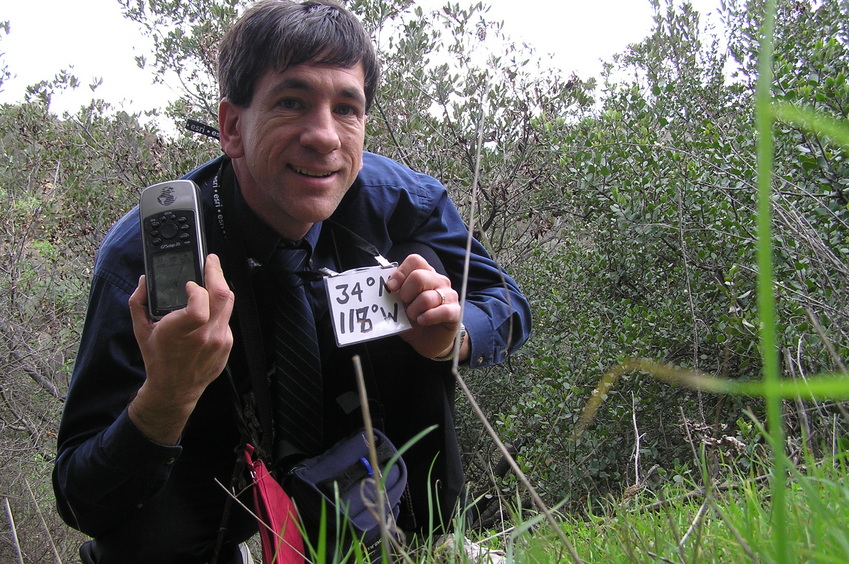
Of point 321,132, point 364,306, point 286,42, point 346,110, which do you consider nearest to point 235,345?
point 364,306

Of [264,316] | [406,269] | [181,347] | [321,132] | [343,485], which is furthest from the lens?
[264,316]

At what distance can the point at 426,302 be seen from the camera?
2.03 meters

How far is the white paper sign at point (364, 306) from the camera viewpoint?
2104 mm

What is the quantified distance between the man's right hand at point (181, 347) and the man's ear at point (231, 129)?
77 centimetres

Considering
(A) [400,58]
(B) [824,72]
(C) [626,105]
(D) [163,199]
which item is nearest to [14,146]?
(A) [400,58]

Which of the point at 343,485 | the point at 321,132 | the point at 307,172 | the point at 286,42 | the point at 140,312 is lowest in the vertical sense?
the point at 343,485

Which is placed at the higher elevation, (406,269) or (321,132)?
(321,132)

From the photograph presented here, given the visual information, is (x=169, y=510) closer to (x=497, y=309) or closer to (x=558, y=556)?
(x=497, y=309)

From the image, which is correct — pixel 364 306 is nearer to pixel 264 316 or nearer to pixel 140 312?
pixel 264 316

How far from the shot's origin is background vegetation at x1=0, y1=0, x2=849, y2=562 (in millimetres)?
2529

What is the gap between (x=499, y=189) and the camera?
507cm

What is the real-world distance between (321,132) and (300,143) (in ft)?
0.24

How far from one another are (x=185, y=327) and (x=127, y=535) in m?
0.90

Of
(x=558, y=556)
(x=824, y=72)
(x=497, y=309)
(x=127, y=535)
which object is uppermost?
(x=824, y=72)
